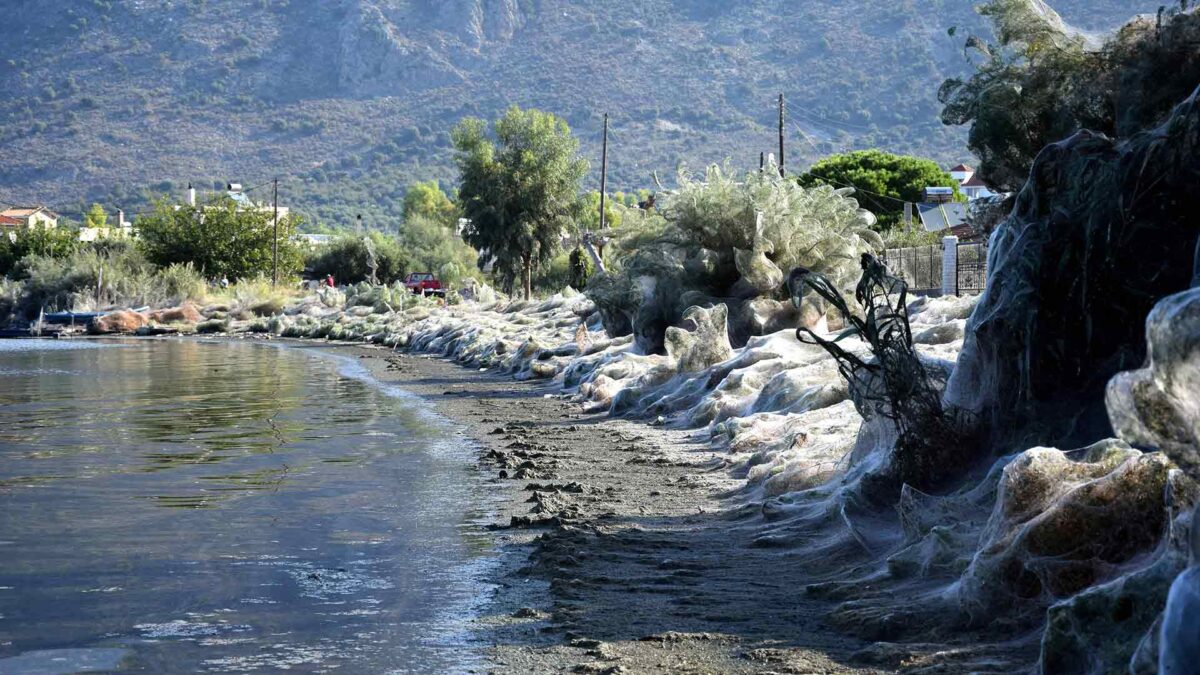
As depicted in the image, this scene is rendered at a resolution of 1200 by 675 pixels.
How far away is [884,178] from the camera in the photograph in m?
73.8

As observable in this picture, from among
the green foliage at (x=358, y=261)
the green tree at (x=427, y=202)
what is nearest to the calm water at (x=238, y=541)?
the green foliage at (x=358, y=261)

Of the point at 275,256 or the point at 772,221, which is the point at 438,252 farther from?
the point at 772,221

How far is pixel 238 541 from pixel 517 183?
4096 centimetres

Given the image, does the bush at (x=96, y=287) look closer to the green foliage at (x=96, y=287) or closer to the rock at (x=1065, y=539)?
the green foliage at (x=96, y=287)

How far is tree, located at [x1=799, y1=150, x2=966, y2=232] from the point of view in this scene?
71.6 m

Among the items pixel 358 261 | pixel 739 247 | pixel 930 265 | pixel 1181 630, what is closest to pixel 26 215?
pixel 358 261

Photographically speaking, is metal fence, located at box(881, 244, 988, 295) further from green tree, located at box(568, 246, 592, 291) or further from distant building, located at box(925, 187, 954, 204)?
distant building, located at box(925, 187, 954, 204)

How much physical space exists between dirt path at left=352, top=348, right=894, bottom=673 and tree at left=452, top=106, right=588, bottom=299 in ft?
117

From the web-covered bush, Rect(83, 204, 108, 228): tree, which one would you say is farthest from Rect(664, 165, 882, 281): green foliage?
Rect(83, 204, 108, 228): tree

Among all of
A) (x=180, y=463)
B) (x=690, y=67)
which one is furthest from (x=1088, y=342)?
(x=690, y=67)

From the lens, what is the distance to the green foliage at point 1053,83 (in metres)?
9.48

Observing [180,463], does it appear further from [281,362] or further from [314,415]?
[281,362]

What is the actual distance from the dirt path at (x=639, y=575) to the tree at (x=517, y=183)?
3553 centimetres

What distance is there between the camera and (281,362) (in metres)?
33.8
